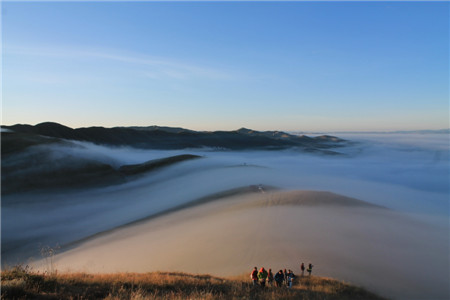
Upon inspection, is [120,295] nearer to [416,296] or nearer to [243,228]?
[416,296]

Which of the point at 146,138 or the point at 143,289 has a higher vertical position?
the point at 146,138

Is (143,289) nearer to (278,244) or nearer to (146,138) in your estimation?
(278,244)

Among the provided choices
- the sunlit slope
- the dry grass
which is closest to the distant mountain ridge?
the sunlit slope

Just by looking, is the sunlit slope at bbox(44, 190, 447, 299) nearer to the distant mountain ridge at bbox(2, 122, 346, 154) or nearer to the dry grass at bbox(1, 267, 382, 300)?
the dry grass at bbox(1, 267, 382, 300)

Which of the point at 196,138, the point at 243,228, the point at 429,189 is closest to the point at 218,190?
the point at 243,228

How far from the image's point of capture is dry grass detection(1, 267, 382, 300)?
584 cm

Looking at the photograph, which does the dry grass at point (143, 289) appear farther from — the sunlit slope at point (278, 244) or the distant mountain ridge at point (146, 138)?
the distant mountain ridge at point (146, 138)

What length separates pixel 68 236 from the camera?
23609 mm

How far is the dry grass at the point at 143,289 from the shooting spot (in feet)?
19.2

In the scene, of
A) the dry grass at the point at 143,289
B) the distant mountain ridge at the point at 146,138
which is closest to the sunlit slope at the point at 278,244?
the dry grass at the point at 143,289

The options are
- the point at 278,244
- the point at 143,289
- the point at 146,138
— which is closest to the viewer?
the point at 143,289

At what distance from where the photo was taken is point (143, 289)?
712 cm

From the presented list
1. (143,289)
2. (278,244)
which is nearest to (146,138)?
(278,244)

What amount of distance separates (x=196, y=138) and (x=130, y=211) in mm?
110364
